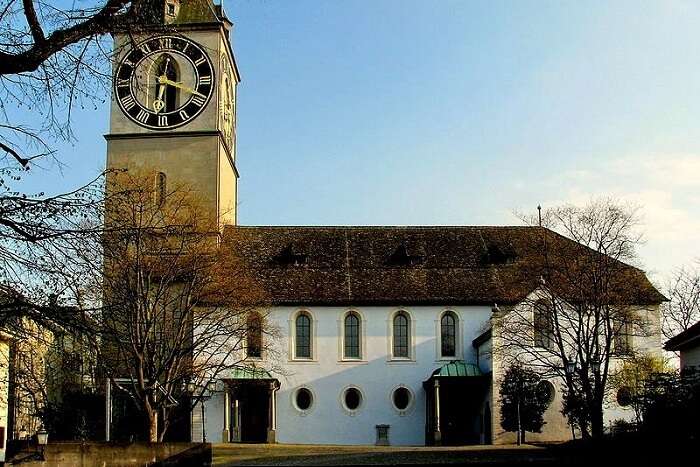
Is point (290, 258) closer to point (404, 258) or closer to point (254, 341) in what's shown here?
point (254, 341)

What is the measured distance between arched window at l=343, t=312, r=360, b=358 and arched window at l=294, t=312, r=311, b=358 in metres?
1.88

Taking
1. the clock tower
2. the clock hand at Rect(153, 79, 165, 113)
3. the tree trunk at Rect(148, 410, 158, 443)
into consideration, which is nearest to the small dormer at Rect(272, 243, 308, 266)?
the clock tower

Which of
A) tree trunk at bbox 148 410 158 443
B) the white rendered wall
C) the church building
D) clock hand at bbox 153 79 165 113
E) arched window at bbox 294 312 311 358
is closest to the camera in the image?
tree trunk at bbox 148 410 158 443

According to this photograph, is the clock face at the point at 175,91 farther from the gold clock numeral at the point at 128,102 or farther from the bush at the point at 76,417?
the bush at the point at 76,417

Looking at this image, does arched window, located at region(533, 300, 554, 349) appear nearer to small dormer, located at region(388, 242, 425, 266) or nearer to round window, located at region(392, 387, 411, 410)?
round window, located at region(392, 387, 411, 410)

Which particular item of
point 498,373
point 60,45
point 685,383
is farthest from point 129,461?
point 498,373

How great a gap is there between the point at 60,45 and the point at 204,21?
133ft

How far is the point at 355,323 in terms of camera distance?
48.5 meters

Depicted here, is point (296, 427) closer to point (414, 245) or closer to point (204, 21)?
point (414, 245)

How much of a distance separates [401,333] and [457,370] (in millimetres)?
3779

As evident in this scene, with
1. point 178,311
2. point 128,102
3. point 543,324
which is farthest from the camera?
point 128,102

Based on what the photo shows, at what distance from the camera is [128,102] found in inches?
1919

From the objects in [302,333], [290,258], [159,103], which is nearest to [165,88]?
[159,103]

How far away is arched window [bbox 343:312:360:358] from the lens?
159 ft
